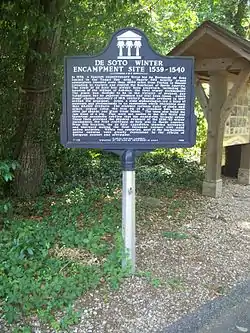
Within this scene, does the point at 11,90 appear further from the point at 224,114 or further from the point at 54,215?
the point at 224,114

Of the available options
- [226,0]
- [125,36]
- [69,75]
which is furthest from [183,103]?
[226,0]

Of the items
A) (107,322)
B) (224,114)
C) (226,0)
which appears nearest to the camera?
(107,322)

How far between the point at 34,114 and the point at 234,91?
3.31 m

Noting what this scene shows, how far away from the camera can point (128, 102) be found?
345 centimetres

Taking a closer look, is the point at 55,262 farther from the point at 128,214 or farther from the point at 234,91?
the point at 234,91

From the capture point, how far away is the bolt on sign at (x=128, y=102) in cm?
338

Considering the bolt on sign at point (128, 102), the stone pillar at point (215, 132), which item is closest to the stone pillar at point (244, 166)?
the stone pillar at point (215, 132)

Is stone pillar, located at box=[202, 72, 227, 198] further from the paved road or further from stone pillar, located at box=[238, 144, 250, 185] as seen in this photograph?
the paved road

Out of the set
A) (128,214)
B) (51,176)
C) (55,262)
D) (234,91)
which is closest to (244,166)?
(234,91)

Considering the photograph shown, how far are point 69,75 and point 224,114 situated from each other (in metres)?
3.96

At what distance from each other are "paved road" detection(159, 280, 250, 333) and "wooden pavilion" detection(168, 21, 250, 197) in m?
3.50

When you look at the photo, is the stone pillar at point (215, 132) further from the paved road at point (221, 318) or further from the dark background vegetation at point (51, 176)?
the paved road at point (221, 318)

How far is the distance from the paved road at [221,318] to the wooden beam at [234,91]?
3.76 metres

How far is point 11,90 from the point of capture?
6824mm
